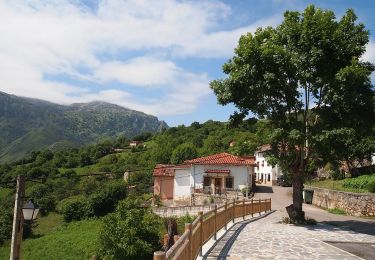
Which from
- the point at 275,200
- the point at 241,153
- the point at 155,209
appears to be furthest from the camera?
the point at 275,200

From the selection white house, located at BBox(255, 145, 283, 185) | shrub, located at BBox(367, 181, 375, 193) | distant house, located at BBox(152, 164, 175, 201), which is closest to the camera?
shrub, located at BBox(367, 181, 375, 193)

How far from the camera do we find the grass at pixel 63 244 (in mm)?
36219

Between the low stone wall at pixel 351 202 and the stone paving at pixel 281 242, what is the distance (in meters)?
11.1

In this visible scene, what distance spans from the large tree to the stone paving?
4.11 metres

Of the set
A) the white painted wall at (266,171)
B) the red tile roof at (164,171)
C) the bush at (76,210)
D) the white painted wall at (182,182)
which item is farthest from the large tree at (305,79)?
the white painted wall at (266,171)

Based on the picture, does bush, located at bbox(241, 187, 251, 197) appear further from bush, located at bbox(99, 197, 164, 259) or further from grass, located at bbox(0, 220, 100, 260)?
bush, located at bbox(99, 197, 164, 259)

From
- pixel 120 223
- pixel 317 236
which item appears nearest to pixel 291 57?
pixel 317 236

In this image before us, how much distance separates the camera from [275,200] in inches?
1795

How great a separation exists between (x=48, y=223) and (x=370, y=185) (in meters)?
45.7

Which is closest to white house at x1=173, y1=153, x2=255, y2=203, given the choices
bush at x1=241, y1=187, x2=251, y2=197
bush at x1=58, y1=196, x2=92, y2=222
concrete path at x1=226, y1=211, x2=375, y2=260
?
bush at x1=241, y1=187, x2=251, y2=197

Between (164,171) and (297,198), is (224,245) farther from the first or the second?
(164,171)

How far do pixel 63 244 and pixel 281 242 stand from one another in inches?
1192

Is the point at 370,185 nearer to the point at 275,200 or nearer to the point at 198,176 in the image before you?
the point at 275,200

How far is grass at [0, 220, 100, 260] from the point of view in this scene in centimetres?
3622
